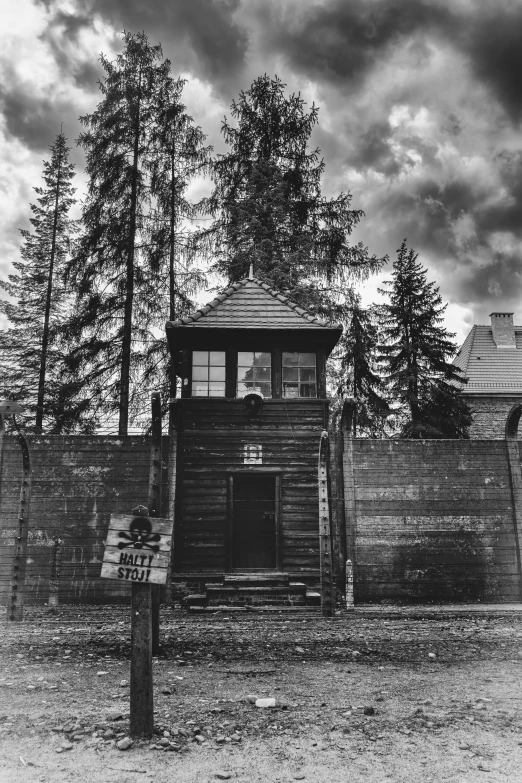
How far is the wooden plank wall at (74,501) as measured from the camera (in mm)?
9828

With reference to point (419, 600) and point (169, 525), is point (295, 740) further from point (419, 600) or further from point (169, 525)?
point (419, 600)

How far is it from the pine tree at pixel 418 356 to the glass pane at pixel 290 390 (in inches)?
402

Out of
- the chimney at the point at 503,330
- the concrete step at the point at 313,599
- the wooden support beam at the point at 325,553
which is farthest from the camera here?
the chimney at the point at 503,330

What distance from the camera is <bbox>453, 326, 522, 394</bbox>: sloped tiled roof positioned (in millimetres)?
32188

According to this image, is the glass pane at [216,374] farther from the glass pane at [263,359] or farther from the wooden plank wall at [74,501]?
the wooden plank wall at [74,501]

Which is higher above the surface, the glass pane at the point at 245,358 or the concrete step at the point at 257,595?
the glass pane at the point at 245,358

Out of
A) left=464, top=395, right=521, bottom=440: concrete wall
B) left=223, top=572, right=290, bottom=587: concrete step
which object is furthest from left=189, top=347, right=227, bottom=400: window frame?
left=464, top=395, right=521, bottom=440: concrete wall

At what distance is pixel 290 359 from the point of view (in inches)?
527

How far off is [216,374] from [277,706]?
901cm

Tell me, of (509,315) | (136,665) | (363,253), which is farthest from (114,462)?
(509,315)

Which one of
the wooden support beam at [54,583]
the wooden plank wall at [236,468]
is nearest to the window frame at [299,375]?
the wooden plank wall at [236,468]

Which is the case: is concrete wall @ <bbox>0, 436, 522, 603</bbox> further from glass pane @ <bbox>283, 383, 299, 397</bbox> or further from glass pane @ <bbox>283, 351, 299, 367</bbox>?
glass pane @ <bbox>283, 351, 299, 367</bbox>

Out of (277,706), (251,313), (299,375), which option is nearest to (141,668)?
(277,706)

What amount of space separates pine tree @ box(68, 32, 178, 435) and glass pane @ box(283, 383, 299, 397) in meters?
7.82
